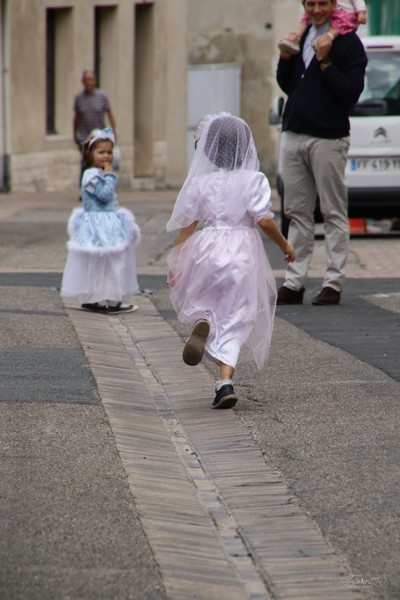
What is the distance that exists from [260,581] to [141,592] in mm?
376

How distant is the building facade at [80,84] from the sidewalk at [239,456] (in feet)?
51.7

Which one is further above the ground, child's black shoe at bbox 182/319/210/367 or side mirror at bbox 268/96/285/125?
side mirror at bbox 268/96/285/125

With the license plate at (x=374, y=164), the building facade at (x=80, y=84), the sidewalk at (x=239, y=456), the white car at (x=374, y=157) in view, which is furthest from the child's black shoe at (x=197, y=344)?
the building facade at (x=80, y=84)

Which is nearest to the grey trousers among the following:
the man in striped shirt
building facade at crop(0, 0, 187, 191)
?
the man in striped shirt

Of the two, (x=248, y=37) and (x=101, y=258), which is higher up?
(x=248, y=37)

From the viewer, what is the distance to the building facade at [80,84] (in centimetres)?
2562

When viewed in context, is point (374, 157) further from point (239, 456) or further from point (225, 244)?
point (239, 456)

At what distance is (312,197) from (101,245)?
1.48 metres

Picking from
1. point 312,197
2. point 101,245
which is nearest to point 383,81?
point 312,197

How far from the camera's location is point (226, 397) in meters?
6.99

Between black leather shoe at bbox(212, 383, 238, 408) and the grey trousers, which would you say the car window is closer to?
the grey trousers

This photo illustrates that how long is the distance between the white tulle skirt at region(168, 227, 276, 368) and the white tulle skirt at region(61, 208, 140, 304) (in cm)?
303

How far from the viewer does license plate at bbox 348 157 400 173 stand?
16469 millimetres

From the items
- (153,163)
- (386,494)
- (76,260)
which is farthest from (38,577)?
(153,163)
